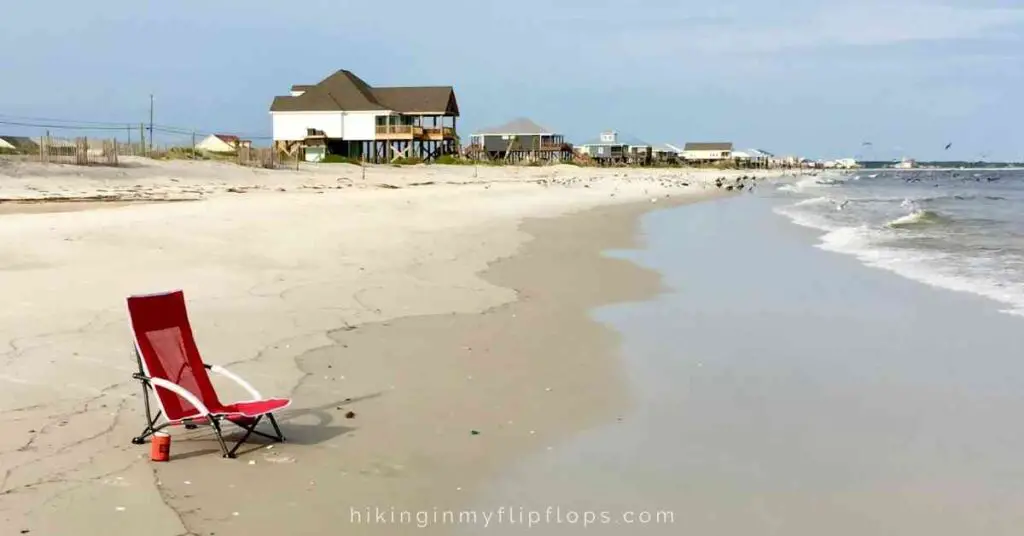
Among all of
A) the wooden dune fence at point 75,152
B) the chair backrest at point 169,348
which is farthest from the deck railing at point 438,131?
the chair backrest at point 169,348

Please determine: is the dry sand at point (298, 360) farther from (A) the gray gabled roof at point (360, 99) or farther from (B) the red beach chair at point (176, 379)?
(A) the gray gabled roof at point (360, 99)

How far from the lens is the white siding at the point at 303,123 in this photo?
55844 millimetres

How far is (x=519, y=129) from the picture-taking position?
85.8 meters

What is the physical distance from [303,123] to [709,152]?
388 feet

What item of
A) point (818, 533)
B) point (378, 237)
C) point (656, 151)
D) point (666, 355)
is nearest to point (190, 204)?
point (378, 237)

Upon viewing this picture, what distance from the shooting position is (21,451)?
14.4 feet

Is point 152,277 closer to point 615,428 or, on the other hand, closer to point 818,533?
point 615,428

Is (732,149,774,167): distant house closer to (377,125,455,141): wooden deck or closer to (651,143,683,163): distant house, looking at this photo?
(651,143,683,163): distant house

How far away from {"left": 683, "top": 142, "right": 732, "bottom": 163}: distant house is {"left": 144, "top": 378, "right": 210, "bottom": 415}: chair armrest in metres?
158

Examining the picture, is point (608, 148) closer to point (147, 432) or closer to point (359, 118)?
point (359, 118)

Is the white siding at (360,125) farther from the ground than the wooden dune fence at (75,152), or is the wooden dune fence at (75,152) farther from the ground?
the white siding at (360,125)

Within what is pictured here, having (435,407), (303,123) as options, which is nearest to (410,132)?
(303,123)

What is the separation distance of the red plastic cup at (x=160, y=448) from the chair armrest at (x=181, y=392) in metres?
0.20

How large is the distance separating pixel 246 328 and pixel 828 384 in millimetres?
4390
